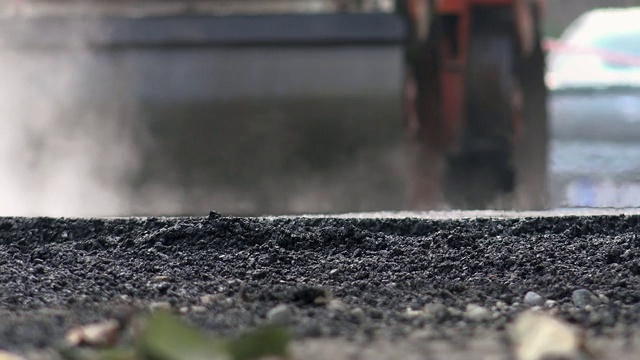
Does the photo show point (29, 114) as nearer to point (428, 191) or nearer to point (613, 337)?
point (428, 191)

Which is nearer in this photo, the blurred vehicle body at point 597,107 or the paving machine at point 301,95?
the paving machine at point 301,95

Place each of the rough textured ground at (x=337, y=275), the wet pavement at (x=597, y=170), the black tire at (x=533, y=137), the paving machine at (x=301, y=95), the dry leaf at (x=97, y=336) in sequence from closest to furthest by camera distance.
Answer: the dry leaf at (x=97, y=336) < the rough textured ground at (x=337, y=275) < the paving machine at (x=301, y=95) < the black tire at (x=533, y=137) < the wet pavement at (x=597, y=170)

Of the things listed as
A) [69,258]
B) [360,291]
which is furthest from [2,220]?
[360,291]

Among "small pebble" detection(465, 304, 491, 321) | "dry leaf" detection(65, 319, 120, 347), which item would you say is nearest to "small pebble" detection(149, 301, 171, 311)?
"dry leaf" detection(65, 319, 120, 347)

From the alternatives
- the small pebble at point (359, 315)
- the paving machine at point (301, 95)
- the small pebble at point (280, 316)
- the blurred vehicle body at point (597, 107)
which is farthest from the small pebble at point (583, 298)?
the blurred vehicle body at point (597, 107)

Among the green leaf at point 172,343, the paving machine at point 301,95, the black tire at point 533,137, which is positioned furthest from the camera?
the black tire at point 533,137

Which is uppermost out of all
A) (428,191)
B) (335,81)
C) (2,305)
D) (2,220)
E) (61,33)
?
(61,33)

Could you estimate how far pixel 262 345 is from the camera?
89 centimetres

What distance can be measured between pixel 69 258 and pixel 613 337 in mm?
1262

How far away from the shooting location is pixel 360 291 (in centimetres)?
166

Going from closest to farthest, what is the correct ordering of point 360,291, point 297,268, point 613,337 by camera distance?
point 613,337 → point 360,291 → point 297,268

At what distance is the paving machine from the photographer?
15.6 feet

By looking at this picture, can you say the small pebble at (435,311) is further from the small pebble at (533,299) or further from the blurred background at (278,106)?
the blurred background at (278,106)

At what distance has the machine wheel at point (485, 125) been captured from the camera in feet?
15.9
